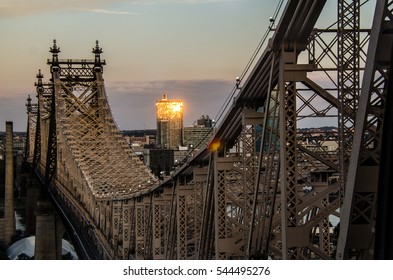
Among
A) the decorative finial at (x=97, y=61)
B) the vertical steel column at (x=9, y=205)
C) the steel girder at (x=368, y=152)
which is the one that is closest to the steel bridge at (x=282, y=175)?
the steel girder at (x=368, y=152)

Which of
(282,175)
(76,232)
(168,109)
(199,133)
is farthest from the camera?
(76,232)

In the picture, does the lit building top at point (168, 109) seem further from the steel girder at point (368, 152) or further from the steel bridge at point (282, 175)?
the steel girder at point (368, 152)

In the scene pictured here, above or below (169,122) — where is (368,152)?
below

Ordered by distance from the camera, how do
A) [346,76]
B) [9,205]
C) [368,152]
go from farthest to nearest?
[9,205] → [346,76] → [368,152]

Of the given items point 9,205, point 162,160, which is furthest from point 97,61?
point 9,205

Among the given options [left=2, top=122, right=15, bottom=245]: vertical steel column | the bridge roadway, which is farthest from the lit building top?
[left=2, top=122, right=15, bottom=245]: vertical steel column

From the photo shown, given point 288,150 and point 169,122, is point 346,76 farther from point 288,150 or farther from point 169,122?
point 169,122
